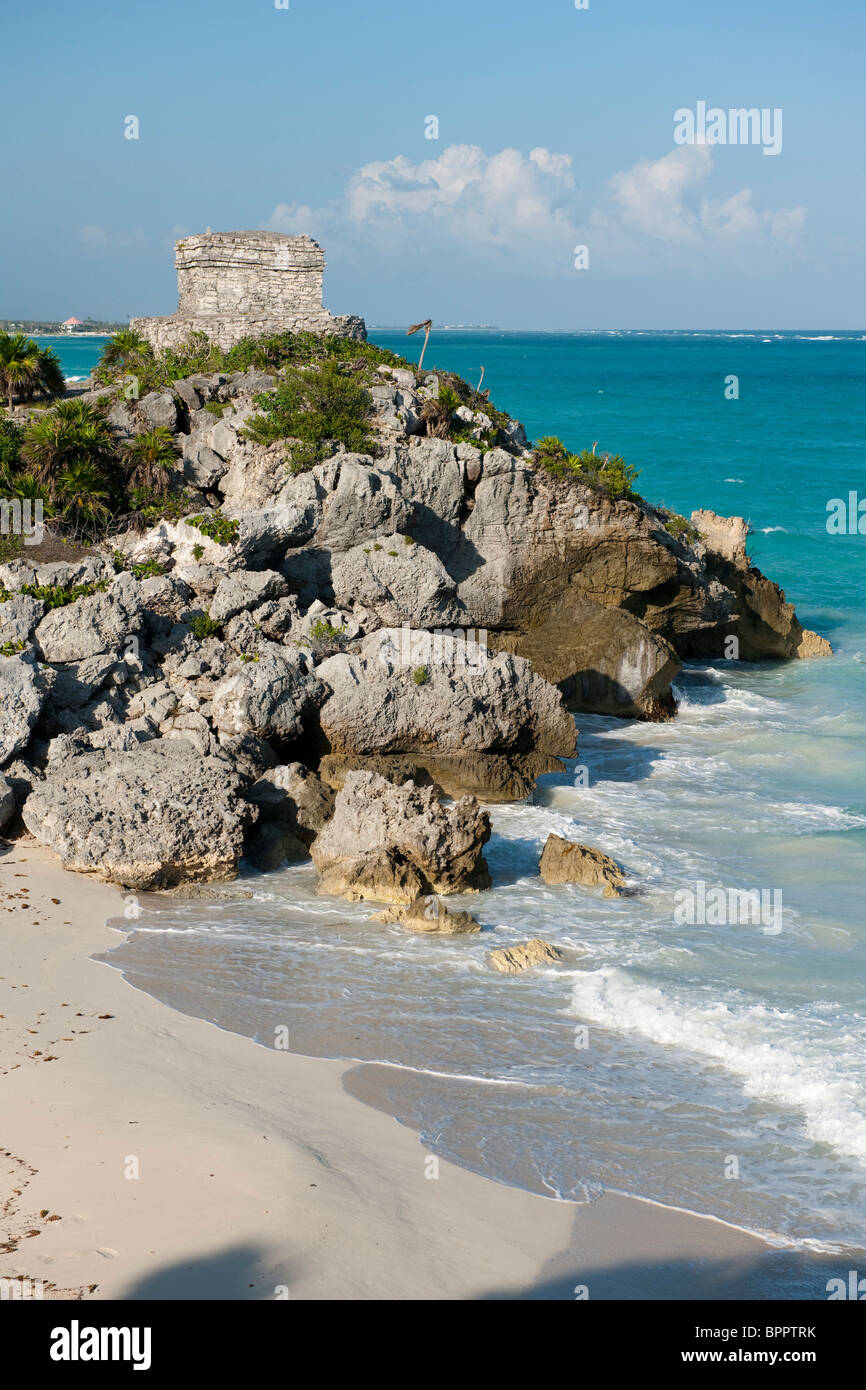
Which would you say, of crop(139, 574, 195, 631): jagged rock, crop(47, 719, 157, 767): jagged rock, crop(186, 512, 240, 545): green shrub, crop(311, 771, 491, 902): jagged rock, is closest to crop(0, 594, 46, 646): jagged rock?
crop(139, 574, 195, 631): jagged rock

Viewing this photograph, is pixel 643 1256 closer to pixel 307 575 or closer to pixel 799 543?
pixel 307 575

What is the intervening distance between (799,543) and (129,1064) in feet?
105

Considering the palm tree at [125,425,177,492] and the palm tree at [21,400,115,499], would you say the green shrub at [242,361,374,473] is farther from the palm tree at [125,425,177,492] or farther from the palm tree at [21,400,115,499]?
the palm tree at [21,400,115,499]

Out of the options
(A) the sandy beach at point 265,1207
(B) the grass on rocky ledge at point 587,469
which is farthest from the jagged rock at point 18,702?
(B) the grass on rocky ledge at point 587,469

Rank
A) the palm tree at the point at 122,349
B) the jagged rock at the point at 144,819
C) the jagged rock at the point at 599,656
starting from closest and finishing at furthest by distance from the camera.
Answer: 1. the jagged rock at the point at 144,819
2. the jagged rock at the point at 599,656
3. the palm tree at the point at 122,349

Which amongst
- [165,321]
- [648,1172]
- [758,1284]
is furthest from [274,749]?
[165,321]

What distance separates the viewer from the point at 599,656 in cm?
1983

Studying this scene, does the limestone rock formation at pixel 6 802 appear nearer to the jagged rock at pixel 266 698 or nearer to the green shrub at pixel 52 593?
the jagged rock at pixel 266 698

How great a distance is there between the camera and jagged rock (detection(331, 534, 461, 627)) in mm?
17547

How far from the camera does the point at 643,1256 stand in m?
7.33

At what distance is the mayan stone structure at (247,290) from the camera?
23469 mm

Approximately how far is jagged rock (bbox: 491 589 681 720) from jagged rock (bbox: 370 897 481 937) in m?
8.35

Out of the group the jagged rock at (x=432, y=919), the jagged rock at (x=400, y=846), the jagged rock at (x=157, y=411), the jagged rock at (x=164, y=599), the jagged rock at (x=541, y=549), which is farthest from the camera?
the jagged rock at (x=157, y=411)

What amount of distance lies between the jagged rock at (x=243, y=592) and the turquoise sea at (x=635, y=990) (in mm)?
4676
